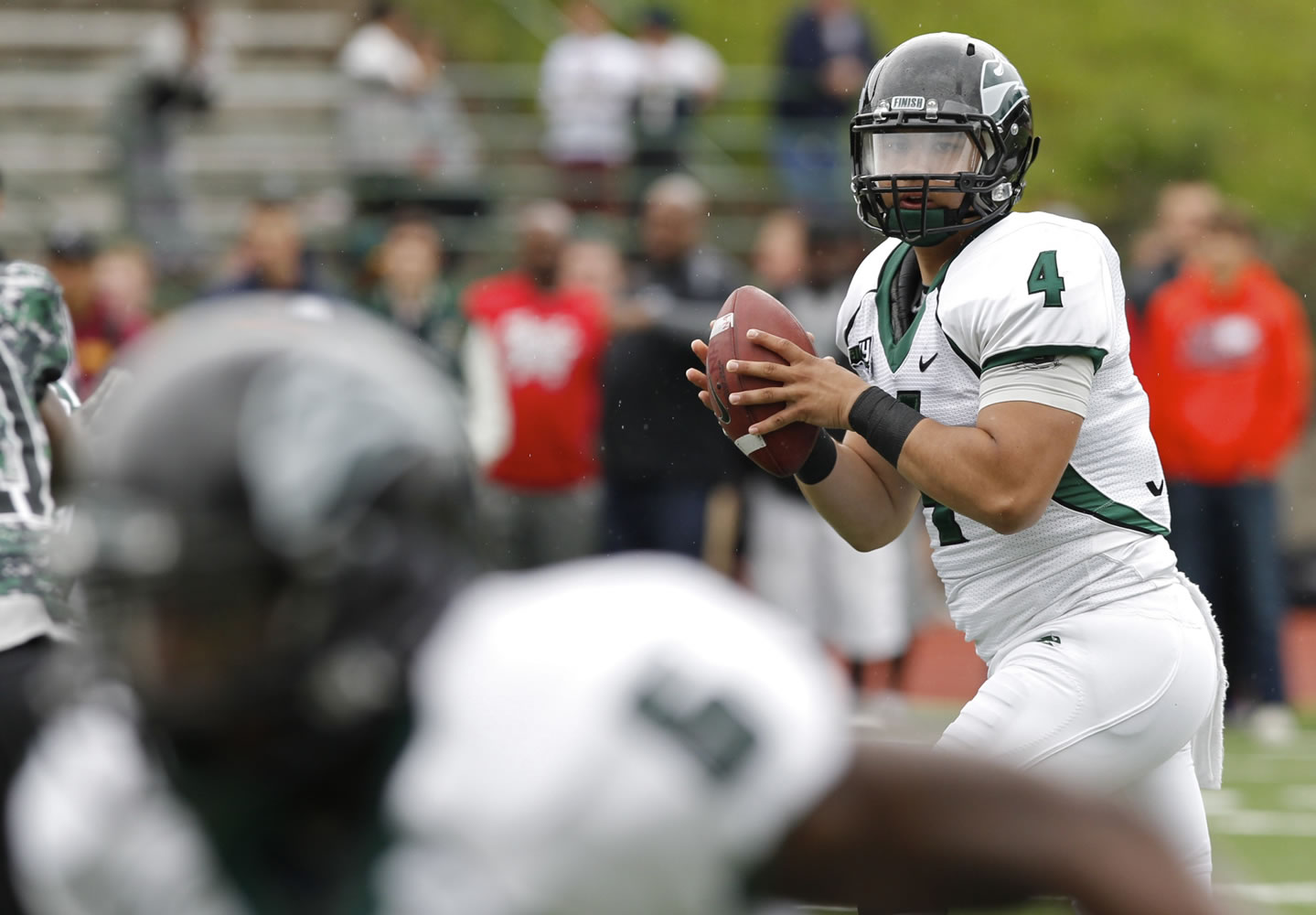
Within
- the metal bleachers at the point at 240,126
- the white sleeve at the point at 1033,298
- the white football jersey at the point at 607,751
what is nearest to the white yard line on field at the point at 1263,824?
the white sleeve at the point at 1033,298

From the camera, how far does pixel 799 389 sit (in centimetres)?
308

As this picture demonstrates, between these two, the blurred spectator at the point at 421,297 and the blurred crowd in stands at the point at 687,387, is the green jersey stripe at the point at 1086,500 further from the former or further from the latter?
the blurred spectator at the point at 421,297

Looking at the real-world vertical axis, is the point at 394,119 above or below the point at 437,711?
below

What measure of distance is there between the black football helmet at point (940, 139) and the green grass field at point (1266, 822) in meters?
1.59

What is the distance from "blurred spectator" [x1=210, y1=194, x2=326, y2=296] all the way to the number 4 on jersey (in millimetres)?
4764

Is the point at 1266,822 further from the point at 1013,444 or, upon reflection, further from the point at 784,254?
the point at 1013,444

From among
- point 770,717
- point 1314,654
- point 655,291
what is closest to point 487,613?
point 770,717

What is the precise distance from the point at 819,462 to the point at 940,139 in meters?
0.59

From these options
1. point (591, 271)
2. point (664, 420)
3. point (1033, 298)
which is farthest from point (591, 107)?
point (1033, 298)

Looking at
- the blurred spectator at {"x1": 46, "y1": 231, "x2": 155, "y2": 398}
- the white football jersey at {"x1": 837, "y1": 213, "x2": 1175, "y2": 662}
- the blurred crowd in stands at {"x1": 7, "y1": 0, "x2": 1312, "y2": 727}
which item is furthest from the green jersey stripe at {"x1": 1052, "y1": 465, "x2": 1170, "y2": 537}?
the blurred spectator at {"x1": 46, "y1": 231, "x2": 155, "y2": 398}

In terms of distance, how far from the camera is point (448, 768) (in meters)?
1.29

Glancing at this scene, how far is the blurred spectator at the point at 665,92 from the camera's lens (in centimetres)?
1082

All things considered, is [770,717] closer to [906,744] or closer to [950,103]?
[906,744]

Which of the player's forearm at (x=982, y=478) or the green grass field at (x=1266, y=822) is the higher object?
the player's forearm at (x=982, y=478)
